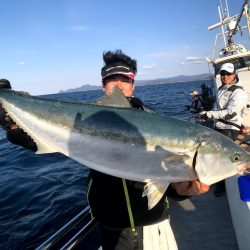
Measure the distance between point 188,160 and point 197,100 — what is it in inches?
689

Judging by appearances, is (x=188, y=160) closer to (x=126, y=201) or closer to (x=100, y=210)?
(x=126, y=201)

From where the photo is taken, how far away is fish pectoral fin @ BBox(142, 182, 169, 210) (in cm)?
270

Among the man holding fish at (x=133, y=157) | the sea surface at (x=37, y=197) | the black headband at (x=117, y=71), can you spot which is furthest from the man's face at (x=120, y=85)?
the sea surface at (x=37, y=197)

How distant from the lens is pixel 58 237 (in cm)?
462

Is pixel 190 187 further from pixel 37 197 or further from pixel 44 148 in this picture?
pixel 37 197

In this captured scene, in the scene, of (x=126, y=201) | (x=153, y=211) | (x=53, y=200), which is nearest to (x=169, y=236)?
(x=153, y=211)

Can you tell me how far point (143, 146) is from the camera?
279cm

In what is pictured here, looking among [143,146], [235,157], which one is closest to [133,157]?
[143,146]

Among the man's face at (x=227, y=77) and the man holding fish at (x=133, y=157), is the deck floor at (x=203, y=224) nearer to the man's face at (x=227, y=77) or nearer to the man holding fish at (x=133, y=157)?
the man holding fish at (x=133, y=157)

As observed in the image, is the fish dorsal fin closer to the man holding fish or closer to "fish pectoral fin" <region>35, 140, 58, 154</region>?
the man holding fish

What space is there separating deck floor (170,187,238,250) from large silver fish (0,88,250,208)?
2.79 m

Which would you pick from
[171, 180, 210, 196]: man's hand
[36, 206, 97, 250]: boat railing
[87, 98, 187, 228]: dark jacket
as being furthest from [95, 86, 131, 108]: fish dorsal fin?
[36, 206, 97, 250]: boat railing

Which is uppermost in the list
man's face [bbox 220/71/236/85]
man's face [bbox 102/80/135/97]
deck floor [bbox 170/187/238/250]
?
man's face [bbox 102/80/135/97]

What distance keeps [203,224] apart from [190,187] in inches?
123
